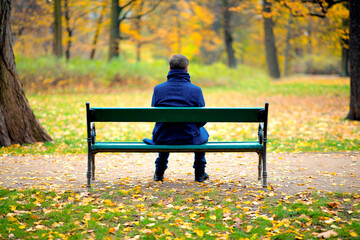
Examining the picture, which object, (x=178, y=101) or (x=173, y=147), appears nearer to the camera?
(x=173, y=147)

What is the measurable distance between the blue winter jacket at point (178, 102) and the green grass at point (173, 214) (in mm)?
612

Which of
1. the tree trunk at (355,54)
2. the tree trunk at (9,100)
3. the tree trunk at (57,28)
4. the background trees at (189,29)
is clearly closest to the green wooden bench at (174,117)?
the tree trunk at (9,100)

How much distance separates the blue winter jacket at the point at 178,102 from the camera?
487 cm

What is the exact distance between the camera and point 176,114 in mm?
4684

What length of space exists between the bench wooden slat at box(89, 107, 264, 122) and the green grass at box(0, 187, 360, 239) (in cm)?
84

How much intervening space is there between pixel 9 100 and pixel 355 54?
820cm

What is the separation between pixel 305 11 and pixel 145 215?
1284cm

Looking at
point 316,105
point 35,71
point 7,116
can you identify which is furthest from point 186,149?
point 35,71

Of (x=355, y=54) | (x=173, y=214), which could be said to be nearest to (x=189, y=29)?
(x=355, y=54)

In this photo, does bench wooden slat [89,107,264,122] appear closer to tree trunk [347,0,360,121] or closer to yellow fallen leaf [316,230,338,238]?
yellow fallen leaf [316,230,338,238]

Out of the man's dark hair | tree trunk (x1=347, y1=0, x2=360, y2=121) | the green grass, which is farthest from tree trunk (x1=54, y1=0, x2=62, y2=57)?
the green grass

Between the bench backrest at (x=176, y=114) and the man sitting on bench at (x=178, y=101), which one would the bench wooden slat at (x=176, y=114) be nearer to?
Answer: the bench backrest at (x=176, y=114)

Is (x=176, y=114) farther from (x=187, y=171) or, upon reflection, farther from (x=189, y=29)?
(x=189, y=29)

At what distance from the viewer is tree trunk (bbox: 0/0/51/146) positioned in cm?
723
